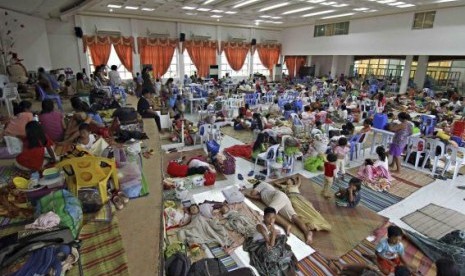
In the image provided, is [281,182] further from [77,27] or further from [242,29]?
[242,29]

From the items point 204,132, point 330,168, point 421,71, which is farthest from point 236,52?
point 330,168

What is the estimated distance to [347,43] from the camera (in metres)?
14.2

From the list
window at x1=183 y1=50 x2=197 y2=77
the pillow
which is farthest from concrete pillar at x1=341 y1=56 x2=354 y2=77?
the pillow

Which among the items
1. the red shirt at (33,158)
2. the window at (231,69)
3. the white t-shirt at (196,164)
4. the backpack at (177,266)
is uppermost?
the window at (231,69)

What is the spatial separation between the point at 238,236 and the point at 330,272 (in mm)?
1141

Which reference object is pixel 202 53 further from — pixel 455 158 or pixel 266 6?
pixel 455 158

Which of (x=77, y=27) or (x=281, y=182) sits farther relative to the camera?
(x=77, y=27)

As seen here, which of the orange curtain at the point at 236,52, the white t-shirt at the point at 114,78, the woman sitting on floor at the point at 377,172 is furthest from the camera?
the orange curtain at the point at 236,52

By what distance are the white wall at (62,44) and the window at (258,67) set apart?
1029cm

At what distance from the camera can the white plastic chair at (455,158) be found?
5.09 m

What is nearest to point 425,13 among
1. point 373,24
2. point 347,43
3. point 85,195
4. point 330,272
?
point 373,24

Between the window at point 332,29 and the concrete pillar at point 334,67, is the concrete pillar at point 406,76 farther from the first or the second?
the concrete pillar at point 334,67

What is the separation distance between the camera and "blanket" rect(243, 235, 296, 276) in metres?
2.90

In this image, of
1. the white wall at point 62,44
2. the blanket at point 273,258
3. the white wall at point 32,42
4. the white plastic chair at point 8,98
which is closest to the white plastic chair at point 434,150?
the blanket at point 273,258
